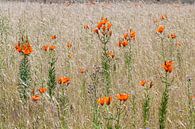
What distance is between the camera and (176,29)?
20.3ft

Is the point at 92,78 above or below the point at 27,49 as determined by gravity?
below

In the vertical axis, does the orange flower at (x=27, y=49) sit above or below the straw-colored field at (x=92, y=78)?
above

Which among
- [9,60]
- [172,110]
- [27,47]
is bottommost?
[172,110]

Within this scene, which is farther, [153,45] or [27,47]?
[153,45]

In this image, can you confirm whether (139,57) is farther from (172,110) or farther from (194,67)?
(172,110)

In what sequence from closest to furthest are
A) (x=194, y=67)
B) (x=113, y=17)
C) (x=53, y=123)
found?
1. (x=53, y=123)
2. (x=194, y=67)
3. (x=113, y=17)

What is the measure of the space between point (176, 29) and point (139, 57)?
178 centimetres

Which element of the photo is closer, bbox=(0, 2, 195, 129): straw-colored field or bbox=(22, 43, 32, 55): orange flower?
bbox=(0, 2, 195, 129): straw-colored field

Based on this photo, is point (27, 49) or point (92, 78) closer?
point (27, 49)

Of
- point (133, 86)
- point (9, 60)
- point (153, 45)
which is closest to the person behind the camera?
point (133, 86)

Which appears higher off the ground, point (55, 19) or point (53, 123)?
Result: point (55, 19)

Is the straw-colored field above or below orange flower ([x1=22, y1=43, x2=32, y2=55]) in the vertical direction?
below

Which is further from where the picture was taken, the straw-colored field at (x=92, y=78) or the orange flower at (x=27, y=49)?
the orange flower at (x=27, y=49)

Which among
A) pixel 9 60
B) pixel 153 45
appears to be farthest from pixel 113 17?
pixel 9 60
